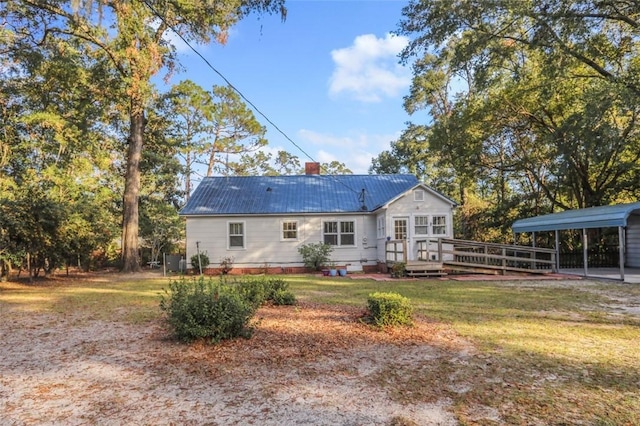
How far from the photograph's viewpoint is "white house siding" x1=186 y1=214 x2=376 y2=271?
18781 mm

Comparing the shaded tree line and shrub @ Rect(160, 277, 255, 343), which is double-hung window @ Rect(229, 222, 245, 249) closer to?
the shaded tree line

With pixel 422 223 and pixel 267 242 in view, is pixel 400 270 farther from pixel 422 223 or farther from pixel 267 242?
pixel 267 242

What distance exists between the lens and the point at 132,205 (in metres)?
18.8

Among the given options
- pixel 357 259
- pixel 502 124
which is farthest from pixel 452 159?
pixel 357 259

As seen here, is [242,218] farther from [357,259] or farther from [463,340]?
[463,340]

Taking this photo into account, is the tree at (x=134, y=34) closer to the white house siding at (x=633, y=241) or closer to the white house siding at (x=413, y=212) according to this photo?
the white house siding at (x=413, y=212)

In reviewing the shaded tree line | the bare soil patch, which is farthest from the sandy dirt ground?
the shaded tree line

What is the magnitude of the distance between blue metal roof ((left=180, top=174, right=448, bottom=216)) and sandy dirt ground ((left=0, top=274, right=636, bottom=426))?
1226 cm

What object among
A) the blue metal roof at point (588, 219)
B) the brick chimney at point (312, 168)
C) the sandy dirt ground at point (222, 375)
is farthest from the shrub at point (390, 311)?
the brick chimney at point (312, 168)

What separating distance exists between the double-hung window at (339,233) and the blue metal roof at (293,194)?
2.13 ft

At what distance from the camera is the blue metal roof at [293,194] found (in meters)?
19.2

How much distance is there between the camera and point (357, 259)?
19.2 m

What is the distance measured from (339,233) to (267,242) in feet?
11.4

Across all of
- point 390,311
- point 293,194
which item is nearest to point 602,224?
point 390,311
